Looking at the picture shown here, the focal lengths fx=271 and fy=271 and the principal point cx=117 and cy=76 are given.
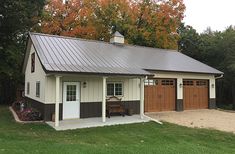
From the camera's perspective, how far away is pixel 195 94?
62.2 ft

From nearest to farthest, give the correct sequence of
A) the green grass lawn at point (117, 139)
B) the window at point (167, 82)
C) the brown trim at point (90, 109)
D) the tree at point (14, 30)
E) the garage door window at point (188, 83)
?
the green grass lawn at point (117, 139) < the brown trim at point (90, 109) < the window at point (167, 82) < the garage door window at point (188, 83) < the tree at point (14, 30)

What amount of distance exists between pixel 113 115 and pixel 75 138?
5.42 m

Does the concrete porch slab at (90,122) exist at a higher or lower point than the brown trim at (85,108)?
lower

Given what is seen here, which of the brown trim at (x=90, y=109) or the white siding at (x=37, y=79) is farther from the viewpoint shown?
the brown trim at (x=90, y=109)

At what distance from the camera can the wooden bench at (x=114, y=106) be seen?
14.1m

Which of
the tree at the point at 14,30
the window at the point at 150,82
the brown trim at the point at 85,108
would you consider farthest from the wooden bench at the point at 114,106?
the tree at the point at 14,30

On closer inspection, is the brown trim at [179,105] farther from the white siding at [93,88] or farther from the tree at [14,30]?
the tree at [14,30]

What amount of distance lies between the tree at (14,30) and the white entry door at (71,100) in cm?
888

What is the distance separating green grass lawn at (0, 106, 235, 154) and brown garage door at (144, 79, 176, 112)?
444cm

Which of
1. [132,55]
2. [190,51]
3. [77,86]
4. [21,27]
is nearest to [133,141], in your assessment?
[77,86]

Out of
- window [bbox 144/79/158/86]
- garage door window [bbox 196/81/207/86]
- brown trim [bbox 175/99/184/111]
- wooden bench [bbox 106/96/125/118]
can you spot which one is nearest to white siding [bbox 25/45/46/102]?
wooden bench [bbox 106/96/125/118]

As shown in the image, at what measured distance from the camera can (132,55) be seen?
17.8 meters

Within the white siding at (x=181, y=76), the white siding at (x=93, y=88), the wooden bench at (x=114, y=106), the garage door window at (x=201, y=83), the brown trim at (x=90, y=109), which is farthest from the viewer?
the garage door window at (x=201, y=83)

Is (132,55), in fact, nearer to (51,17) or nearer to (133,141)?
(133,141)
